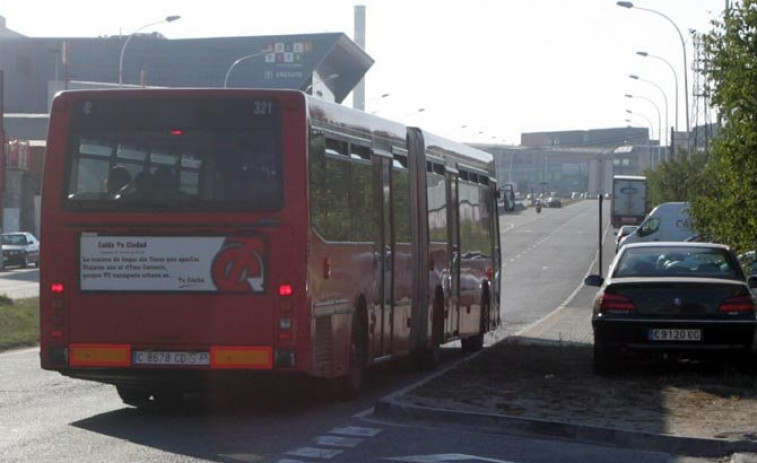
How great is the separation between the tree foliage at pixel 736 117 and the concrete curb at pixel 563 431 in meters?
6.56

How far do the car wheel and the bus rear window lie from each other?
16.5ft

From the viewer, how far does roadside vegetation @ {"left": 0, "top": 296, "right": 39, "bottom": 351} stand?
84.8 ft

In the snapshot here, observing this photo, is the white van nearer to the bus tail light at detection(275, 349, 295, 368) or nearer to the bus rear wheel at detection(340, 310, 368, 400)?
the bus rear wheel at detection(340, 310, 368, 400)

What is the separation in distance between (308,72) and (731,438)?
122001 millimetres

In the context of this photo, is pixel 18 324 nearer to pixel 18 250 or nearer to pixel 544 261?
pixel 18 250

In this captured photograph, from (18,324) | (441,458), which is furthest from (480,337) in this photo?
(441,458)

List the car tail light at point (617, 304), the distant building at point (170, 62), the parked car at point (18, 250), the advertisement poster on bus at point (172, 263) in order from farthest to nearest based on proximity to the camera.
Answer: the distant building at point (170, 62)
the parked car at point (18, 250)
the car tail light at point (617, 304)
the advertisement poster on bus at point (172, 263)

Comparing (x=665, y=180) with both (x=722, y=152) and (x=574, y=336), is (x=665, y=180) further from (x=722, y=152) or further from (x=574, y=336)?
(x=722, y=152)

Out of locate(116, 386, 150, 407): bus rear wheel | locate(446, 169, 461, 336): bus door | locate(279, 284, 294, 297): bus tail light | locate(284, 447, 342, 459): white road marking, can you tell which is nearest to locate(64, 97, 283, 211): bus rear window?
locate(279, 284, 294, 297): bus tail light

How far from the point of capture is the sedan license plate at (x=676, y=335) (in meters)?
16.4

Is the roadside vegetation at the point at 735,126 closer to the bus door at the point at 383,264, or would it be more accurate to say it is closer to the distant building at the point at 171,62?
the bus door at the point at 383,264

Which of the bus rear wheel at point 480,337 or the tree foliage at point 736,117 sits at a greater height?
the tree foliage at point 736,117

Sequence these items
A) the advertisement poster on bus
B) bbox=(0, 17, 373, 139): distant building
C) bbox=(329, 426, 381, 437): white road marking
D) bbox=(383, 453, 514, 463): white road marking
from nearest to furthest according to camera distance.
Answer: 1. bbox=(383, 453, 514, 463): white road marking
2. bbox=(329, 426, 381, 437): white road marking
3. the advertisement poster on bus
4. bbox=(0, 17, 373, 139): distant building

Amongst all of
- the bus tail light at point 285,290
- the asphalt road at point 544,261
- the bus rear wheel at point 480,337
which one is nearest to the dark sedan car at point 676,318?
the bus tail light at point 285,290
